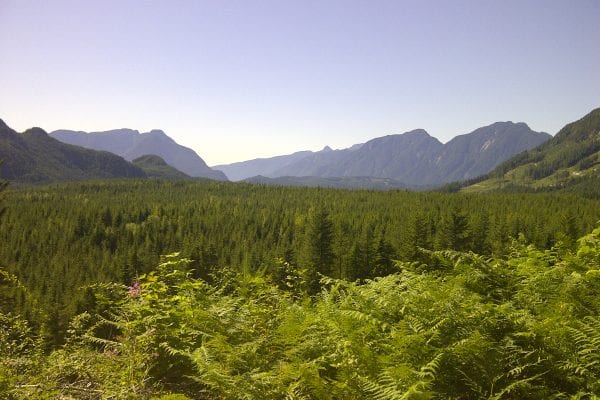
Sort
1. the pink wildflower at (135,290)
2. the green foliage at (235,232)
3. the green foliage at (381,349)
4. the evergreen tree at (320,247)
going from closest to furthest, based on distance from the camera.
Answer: the green foliage at (381,349) → the pink wildflower at (135,290) → the green foliage at (235,232) → the evergreen tree at (320,247)

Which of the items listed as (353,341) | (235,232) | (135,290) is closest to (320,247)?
(135,290)

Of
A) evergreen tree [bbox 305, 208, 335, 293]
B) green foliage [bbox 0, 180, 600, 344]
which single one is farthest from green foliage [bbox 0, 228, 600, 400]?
evergreen tree [bbox 305, 208, 335, 293]

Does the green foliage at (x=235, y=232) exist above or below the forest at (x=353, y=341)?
below

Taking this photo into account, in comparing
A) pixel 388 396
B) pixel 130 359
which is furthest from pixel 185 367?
pixel 388 396

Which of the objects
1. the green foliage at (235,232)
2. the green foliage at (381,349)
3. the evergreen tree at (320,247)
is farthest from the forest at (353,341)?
the evergreen tree at (320,247)

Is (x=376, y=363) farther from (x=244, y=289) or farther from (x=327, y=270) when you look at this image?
(x=327, y=270)

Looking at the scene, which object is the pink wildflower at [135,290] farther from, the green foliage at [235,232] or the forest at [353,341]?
the green foliage at [235,232]

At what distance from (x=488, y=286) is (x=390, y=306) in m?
2.07

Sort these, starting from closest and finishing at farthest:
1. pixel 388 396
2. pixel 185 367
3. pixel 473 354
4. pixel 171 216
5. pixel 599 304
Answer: pixel 388 396 → pixel 473 354 → pixel 599 304 → pixel 185 367 → pixel 171 216

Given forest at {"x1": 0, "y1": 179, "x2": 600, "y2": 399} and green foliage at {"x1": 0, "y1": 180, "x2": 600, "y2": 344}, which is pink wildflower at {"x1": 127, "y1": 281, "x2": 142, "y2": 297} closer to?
forest at {"x1": 0, "y1": 179, "x2": 600, "y2": 399}

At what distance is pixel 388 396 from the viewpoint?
3.28 metres

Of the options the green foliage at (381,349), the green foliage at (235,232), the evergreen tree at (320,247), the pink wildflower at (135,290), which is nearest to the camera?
the green foliage at (381,349)

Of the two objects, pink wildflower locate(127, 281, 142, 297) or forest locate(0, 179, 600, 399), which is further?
pink wildflower locate(127, 281, 142, 297)

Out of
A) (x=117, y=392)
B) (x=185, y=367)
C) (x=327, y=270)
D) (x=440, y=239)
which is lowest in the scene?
(x=327, y=270)
